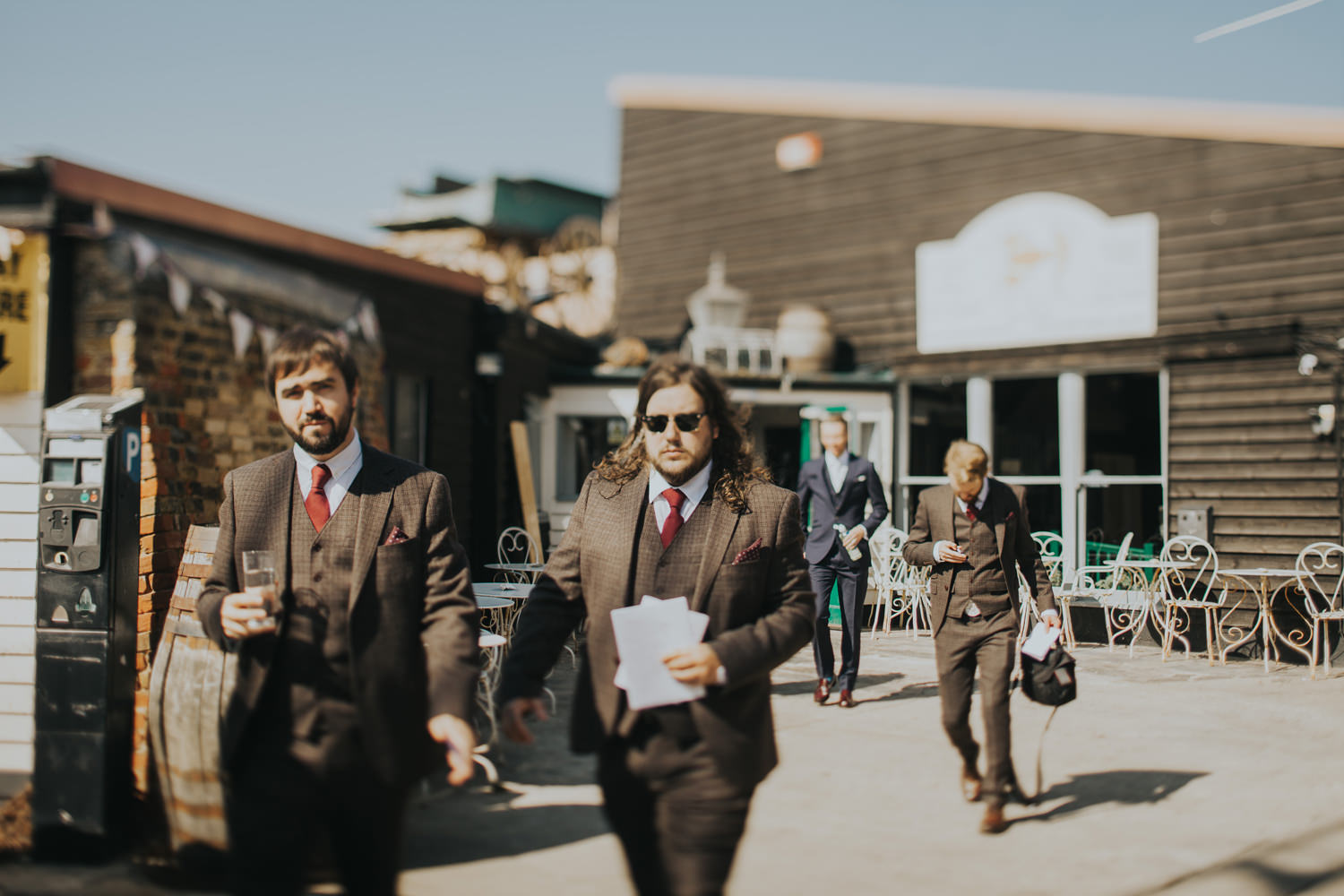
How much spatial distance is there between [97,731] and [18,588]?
0.98 m

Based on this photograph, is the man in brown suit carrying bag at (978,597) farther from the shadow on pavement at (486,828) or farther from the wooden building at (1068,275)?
the wooden building at (1068,275)

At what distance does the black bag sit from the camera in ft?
15.7

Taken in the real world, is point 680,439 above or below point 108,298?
below

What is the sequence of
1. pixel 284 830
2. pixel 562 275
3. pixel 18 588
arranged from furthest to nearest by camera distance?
pixel 562 275, pixel 18 588, pixel 284 830

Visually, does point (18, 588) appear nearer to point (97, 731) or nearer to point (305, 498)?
point (97, 731)

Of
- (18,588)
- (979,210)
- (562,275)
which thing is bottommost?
(18,588)

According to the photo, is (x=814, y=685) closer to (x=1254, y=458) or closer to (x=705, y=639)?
(x=1254, y=458)

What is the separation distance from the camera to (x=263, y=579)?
8.62 feet

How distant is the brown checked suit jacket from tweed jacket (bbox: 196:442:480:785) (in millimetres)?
168

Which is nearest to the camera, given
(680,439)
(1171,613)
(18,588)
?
(680,439)

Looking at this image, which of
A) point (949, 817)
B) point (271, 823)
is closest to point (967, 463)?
point (949, 817)

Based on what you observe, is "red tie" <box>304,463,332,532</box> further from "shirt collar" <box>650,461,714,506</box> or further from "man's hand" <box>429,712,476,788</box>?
"shirt collar" <box>650,461,714,506</box>

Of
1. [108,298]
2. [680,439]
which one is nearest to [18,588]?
[108,298]

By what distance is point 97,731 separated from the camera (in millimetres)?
4078
